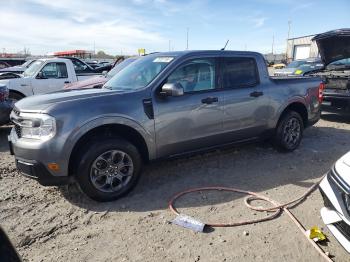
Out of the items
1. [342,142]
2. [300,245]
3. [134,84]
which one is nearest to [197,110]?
[134,84]

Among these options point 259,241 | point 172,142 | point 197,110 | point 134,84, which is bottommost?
point 259,241

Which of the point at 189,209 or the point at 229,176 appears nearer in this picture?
the point at 189,209

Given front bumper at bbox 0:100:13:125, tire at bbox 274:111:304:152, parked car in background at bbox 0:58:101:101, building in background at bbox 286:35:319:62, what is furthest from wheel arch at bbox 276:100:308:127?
building in background at bbox 286:35:319:62

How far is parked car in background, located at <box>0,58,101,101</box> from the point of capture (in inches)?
356

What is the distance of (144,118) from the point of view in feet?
13.8

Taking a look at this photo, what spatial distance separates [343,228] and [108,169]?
259 centimetres

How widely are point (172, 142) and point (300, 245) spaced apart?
2037 millimetres

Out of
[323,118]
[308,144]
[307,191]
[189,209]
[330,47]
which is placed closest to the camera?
[189,209]

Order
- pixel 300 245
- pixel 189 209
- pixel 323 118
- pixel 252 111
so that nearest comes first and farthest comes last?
1. pixel 300 245
2. pixel 189 209
3. pixel 252 111
4. pixel 323 118

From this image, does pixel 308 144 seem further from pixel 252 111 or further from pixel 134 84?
pixel 134 84

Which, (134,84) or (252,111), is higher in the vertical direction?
(134,84)

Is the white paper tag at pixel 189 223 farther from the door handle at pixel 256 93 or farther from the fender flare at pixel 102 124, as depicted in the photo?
the door handle at pixel 256 93

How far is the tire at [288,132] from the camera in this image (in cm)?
580

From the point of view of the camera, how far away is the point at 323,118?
9.36 meters
